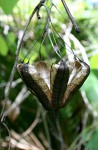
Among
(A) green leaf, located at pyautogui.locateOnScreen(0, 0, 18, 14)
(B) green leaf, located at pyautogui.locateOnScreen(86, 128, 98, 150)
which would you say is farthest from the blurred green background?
(A) green leaf, located at pyautogui.locateOnScreen(0, 0, 18, 14)

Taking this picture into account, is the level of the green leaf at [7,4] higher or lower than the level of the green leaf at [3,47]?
higher

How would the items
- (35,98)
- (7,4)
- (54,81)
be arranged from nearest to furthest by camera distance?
(54,81) → (7,4) → (35,98)

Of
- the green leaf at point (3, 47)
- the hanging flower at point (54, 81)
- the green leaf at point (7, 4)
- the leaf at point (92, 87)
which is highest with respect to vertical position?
the green leaf at point (7, 4)

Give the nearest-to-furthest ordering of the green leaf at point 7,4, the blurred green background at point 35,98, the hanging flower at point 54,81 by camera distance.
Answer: the hanging flower at point 54,81, the green leaf at point 7,4, the blurred green background at point 35,98

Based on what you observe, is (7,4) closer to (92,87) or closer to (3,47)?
(92,87)

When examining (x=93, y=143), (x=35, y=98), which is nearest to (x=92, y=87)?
(x=93, y=143)

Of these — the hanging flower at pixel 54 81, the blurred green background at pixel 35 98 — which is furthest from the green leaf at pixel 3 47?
the hanging flower at pixel 54 81

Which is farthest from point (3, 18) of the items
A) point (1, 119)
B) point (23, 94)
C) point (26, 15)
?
point (1, 119)

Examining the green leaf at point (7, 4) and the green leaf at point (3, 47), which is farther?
the green leaf at point (3, 47)

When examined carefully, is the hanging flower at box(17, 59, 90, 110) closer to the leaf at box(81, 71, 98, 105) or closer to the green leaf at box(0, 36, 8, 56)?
the leaf at box(81, 71, 98, 105)

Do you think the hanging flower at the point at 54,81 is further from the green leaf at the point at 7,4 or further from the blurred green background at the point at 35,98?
the blurred green background at the point at 35,98
